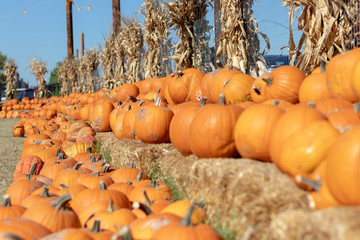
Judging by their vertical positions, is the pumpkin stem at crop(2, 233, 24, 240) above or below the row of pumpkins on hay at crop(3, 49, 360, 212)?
below

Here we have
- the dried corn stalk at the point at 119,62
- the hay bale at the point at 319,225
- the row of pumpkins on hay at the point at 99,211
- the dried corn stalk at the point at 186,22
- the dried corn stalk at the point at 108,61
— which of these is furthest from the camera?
the dried corn stalk at the point at 108,61

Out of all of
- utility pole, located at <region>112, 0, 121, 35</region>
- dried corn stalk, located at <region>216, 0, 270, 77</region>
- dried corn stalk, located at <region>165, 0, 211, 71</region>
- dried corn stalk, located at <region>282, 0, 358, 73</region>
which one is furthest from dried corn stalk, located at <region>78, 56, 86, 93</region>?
dried corn stalk, located at <region>282, 0, 358, 73</region>

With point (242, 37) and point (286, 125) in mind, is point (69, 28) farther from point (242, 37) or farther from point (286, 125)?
point (286, 125)

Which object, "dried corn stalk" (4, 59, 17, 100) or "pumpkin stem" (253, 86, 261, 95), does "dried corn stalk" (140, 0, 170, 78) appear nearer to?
"pumpkin stem" (253, 86, 261, 95)

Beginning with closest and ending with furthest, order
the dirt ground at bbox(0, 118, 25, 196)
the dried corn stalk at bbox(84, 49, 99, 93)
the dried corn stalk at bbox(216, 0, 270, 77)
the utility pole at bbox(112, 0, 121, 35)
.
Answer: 1. the dirt ground at bbox(0, 118, 25, 196)
2. the dried corn stalk at bbox(216, 0, 270, 77)
3. the utility pole at bbox(112, 0, 121, 35)
4. the dried corn stalk at bbox(84, 49, 99, 93)

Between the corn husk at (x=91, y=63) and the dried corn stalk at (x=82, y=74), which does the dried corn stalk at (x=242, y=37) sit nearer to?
the corn husk at (x=91, y=63)

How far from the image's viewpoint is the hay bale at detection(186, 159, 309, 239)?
5.72 ft

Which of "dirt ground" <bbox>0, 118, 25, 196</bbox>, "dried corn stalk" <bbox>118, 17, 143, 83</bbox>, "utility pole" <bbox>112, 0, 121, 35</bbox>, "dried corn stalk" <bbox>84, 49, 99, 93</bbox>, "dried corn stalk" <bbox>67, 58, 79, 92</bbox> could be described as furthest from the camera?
"dried corn stalk" <bbox>67, 58, 79, 92</bbox>

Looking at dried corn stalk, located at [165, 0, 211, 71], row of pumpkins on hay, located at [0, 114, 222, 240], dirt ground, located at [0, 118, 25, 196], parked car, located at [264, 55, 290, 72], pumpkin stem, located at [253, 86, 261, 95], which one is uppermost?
dried corn stalk, located at [165, 0, 211, 71]

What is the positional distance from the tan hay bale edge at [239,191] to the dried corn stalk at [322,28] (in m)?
2.32

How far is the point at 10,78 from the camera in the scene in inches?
914

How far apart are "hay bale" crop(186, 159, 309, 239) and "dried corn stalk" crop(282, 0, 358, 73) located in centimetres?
251

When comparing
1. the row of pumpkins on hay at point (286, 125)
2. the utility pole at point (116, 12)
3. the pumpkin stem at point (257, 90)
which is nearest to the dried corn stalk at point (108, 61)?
the utility pole at point (116, 12)

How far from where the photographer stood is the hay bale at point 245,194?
5.72 ft
